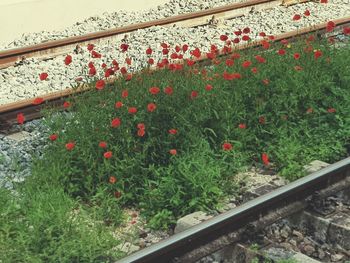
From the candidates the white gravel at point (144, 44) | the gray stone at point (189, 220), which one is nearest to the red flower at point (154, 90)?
the gray stone at point (189, 220)

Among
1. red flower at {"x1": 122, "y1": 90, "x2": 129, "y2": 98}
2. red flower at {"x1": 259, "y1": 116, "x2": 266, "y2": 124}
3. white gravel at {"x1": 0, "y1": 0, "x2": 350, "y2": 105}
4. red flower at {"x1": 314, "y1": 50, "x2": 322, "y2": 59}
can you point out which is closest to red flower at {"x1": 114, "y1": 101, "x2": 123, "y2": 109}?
red flower at {"x1": 122, "y1": 90, "x2": 129, "y2": 98}

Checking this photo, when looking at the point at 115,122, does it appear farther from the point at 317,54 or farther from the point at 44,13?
the point at 44,13

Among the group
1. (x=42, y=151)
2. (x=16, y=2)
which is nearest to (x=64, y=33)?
(x=16, y=2)

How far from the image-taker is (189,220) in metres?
5.02

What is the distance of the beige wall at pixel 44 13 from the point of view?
11.4 metres

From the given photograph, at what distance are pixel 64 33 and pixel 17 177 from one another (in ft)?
20.4

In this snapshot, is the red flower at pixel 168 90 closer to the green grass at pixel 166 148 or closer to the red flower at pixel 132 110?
the green grass at pixel 166 148

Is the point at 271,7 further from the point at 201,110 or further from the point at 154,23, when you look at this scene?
the point at 201,110

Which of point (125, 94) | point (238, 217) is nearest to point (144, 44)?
point (125, 94)

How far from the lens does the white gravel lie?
8.78 meters

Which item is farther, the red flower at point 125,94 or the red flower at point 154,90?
the red flower at point 125,94

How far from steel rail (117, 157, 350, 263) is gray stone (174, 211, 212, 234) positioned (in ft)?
0.88

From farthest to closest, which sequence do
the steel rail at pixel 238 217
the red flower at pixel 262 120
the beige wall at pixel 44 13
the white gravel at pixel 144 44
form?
1. the beige wall at pixel 44 13
2. the white gravel at pixel 144 44
3. the red flower at pixel 262 120
4. the steel rail at pixel 238 217

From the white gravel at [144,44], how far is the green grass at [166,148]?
1278mm
